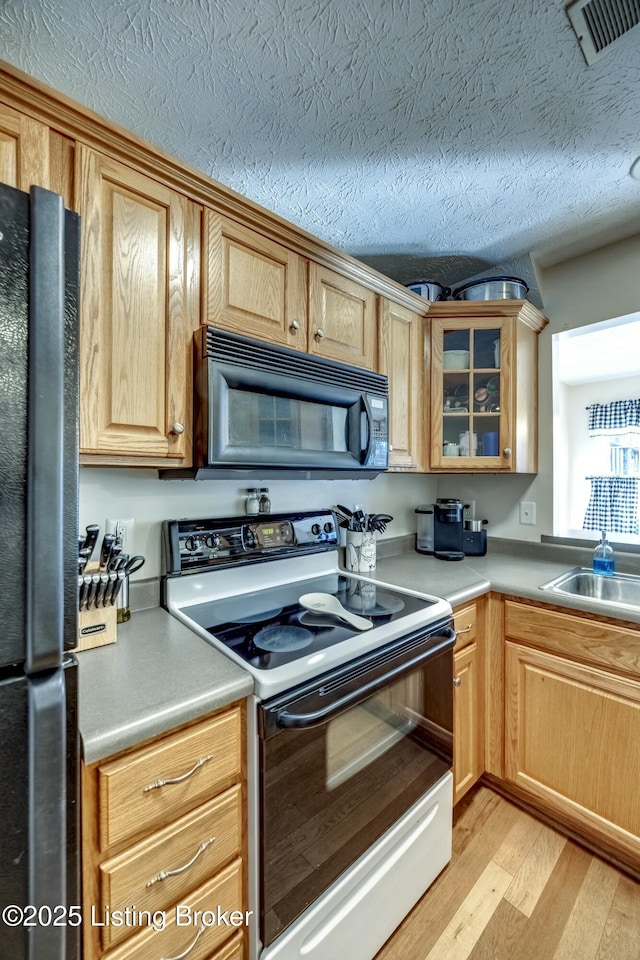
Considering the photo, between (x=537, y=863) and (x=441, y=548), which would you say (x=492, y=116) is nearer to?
(x=441, y=548)

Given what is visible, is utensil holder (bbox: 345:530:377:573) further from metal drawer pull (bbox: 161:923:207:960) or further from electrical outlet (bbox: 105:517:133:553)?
metal drawer pull (bbox: 161:923:207:960)

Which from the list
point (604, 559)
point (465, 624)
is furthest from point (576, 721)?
point (604, 559)

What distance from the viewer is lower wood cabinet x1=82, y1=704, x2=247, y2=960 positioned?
0.74 m

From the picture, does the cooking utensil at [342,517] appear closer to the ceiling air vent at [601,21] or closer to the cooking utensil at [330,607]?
the cooking utensil at [330,607]

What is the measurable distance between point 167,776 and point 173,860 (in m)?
0.18

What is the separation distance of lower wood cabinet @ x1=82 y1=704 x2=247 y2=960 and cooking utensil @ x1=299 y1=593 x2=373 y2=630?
0.45 metres

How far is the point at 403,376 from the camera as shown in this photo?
1.86 meters

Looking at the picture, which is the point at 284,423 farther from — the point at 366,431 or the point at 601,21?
the point at 601,21

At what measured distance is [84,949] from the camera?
71 centimetres

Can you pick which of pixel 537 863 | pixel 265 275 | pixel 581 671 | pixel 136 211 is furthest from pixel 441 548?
pixel 136 211

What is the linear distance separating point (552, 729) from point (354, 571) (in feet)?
3.13

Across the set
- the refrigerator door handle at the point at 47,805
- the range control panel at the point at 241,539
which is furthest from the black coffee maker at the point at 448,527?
the refrigerator door handle at the point at 47,805

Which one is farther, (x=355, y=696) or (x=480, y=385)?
(x=480, y=385)

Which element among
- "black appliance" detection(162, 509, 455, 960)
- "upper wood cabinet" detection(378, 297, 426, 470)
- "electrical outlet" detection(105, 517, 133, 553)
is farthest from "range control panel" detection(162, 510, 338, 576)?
"upper wood cabinet" detection(378, 297, 426, 470)
